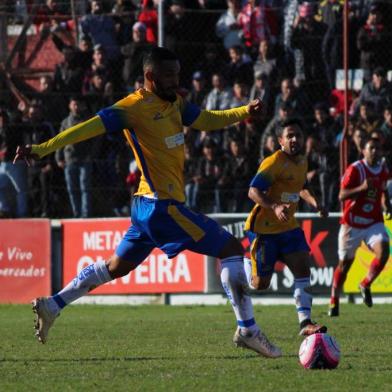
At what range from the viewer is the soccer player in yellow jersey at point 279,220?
1179 centimetres

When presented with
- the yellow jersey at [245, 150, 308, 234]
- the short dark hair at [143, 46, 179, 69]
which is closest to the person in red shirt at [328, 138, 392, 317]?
the yellow jersey at [245, 150, 308, 234]

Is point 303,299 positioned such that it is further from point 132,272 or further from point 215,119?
point 132,272

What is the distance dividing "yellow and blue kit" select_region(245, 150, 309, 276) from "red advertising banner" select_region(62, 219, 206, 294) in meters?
5.99

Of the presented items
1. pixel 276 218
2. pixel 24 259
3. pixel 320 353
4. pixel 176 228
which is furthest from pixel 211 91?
pixel 320 353

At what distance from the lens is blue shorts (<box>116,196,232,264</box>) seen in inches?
361

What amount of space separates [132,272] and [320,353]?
10.5m

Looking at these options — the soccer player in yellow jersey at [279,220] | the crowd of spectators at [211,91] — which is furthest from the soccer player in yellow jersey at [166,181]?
the crowd of spectators at [211,91]

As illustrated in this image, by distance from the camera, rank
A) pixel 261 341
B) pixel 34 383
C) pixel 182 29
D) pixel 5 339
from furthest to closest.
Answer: pixel 182 29 → pixel 5 339 → pixel 261 341 → pixel 34 383

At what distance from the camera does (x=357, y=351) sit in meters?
9.96

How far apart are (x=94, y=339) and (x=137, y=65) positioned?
8.47 metres

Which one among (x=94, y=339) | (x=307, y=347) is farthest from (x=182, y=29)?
(x=307, y=347)

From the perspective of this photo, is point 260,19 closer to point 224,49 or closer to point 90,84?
point 224,49

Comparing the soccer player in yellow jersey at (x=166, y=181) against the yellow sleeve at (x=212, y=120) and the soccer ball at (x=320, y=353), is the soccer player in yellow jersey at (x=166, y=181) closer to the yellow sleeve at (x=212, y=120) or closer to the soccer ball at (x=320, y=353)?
the yellow sleeve at (x=212, y=120)

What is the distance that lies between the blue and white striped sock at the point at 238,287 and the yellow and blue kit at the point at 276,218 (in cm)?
271
